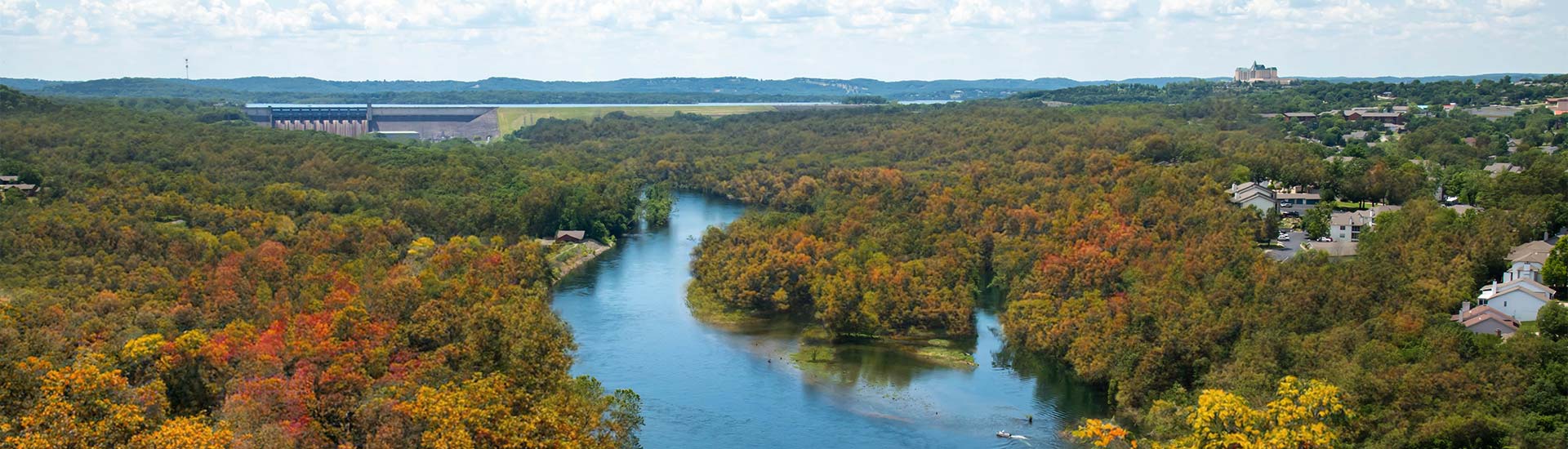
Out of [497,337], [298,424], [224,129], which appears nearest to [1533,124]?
[497,337]

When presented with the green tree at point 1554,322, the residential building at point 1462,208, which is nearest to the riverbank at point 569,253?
the residential building at point 1462,208

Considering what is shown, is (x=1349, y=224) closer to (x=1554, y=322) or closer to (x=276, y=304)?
(x=1554, y=322)

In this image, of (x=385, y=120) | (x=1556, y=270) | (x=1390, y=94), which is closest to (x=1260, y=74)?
(x=1390, y=94)

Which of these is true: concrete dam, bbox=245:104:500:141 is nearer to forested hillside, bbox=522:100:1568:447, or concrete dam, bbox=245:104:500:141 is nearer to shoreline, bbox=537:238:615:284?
forested hillside, bbox=522:100:1568:447

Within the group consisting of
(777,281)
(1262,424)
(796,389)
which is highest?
(1262,424)

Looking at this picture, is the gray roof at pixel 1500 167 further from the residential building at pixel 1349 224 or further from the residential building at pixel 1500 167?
the residential building at pixel 1349 224

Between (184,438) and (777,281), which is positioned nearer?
(184,438)
